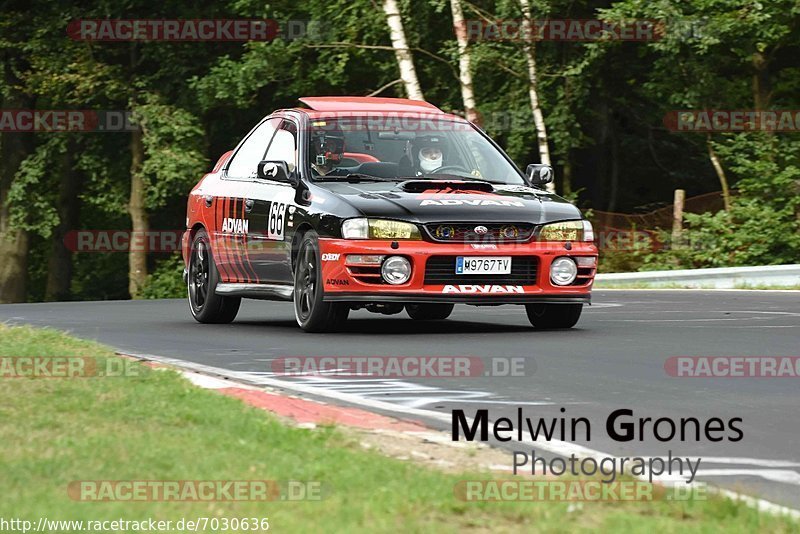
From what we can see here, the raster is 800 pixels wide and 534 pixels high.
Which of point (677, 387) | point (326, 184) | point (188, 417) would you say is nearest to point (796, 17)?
point (326, 184)

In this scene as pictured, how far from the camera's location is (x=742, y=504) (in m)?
5.88

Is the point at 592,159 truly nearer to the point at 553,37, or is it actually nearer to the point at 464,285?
the point at 553,37

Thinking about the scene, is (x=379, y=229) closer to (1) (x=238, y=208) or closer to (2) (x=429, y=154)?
(2) (x=429, y=154)

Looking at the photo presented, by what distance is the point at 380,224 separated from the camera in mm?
13250

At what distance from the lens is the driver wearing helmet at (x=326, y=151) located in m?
14.4

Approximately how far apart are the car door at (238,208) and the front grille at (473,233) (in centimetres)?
224

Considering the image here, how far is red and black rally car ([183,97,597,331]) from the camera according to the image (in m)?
13.3

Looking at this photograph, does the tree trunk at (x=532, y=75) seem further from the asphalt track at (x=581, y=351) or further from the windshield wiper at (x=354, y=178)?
the windshield wiper at (x=354, y=178)

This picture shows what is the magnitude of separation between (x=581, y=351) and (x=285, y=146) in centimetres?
394

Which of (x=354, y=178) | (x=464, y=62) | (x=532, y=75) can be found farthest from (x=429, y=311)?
(x=532, y=75)

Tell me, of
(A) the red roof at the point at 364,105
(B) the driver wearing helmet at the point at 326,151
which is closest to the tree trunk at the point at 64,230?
(A) the red roof at the point at 364,105

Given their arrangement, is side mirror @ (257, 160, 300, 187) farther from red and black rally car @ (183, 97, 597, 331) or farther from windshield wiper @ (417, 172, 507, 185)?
windshield wiper @ (417, 172, 507, 185)

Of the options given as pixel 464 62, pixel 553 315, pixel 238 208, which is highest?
pixel 464 62

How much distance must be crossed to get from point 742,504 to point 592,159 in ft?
118
